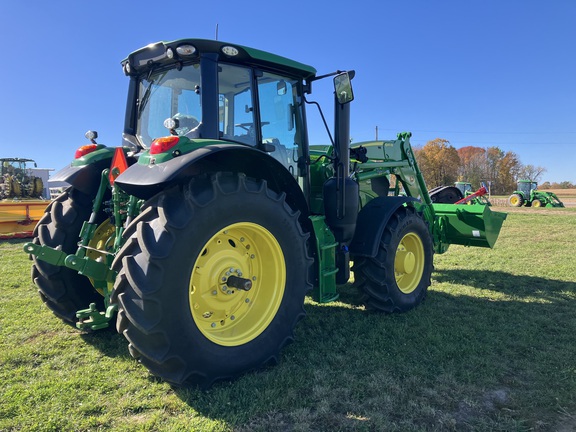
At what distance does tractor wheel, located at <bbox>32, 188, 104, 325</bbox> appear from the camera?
12.0 ft

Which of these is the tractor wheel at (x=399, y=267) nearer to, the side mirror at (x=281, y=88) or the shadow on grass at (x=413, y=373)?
the shadow on grass at (x=413, y=373)

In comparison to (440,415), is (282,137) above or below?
above

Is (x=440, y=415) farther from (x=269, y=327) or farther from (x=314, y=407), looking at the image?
(x=269, y=327)

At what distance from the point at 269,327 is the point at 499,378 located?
1817 millimetres

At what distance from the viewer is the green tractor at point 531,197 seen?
89.0 ft

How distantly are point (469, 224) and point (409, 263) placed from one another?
185 cm

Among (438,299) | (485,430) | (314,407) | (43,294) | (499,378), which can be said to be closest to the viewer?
(485,430)

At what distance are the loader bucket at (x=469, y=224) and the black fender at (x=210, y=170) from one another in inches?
135

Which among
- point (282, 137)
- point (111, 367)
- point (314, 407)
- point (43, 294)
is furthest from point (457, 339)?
point (43, 294)

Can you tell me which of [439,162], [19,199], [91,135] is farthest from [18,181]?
[439,162]

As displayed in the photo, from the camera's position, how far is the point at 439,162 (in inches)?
2355

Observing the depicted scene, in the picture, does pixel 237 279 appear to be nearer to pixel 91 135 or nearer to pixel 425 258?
pixel 91 135

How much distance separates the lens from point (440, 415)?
102 inches

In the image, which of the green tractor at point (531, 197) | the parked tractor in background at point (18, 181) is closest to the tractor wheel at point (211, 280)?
the parked tractor in background at point (18, 181)
